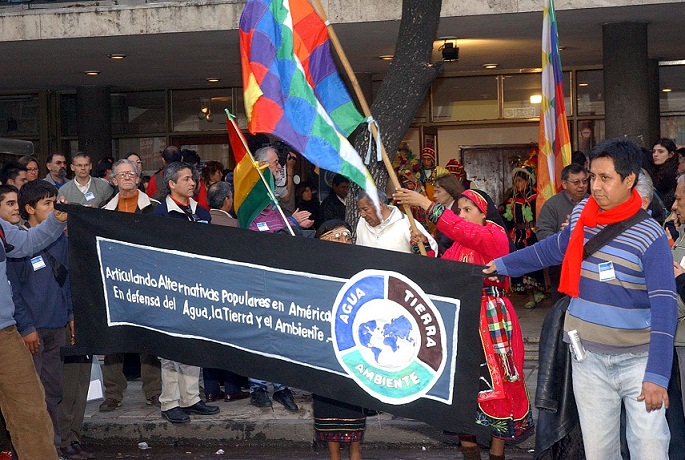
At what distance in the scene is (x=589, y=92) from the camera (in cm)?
1875

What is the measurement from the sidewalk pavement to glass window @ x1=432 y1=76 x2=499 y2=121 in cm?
1142

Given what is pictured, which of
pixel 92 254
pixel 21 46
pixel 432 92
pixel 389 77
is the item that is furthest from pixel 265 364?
pixel 432 92

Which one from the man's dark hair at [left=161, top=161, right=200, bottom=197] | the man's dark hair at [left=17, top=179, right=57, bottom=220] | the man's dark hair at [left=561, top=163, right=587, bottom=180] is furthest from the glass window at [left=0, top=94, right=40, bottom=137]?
the man's dark hair at [left=17, top=179, right=57, bottom=220]

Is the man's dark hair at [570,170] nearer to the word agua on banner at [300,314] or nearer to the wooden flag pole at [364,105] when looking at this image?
the wooden flag pole at [364,105]

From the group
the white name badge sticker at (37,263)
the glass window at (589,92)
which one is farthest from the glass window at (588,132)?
the white name badge sticker at (37,263)

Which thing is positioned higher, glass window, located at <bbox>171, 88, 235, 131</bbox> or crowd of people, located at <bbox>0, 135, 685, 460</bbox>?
glass window, located at <bbox>171, 88, 235, 131</bbox>

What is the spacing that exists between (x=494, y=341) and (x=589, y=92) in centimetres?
1329

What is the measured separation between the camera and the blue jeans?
4.73 meters

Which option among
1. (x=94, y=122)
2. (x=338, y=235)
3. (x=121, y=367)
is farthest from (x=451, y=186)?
(x=94, y=122)

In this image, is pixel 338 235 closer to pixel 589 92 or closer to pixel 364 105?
pixel 364 105

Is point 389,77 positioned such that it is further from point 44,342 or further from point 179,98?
point 179,98

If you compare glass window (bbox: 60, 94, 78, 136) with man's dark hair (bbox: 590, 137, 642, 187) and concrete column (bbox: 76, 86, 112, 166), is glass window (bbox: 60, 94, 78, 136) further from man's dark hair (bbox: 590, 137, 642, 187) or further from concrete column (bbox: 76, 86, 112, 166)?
man's dark hair (bbox: 590, 137, 642, 187)

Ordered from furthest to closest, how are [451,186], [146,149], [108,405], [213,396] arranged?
[146,149], [213,396], [108,405], [451,186]

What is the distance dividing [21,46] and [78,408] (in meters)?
8.39
